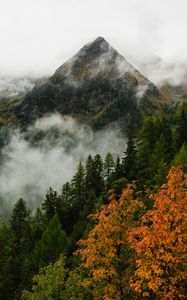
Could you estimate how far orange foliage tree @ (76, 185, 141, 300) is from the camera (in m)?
24.5

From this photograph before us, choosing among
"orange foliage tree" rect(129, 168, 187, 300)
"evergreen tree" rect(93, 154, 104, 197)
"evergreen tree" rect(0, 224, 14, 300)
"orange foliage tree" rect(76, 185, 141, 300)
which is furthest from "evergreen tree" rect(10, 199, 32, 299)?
"orange foliage tree" rect(129, 168, 187, 300)

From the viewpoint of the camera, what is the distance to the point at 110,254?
24.4 meters

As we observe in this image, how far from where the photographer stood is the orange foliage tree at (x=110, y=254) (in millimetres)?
24469

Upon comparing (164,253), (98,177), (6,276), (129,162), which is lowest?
(164,253)

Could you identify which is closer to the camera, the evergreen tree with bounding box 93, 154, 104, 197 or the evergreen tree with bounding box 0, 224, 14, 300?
the evergreen tree with bounding box 0, 224, 14, 300

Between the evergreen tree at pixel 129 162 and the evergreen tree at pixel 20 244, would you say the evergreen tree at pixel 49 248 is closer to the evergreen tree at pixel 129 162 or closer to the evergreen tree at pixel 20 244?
the evergreen tree at pixel 20 244

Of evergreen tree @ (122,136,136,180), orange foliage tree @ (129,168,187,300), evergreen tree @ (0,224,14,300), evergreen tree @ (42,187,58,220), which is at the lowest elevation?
orange foliage tree @ (129,168,187,300)

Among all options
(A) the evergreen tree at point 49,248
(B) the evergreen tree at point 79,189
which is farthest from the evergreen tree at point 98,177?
(A) the evergreen tree at point 49,248

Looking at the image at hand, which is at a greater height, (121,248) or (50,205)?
(50,205)

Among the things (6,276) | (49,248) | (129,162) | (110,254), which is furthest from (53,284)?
(129,162)

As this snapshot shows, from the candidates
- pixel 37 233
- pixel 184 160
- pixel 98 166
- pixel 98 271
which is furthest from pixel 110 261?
pixel 98 166

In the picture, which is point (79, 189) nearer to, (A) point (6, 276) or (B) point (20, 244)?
(B) point (20, 244)

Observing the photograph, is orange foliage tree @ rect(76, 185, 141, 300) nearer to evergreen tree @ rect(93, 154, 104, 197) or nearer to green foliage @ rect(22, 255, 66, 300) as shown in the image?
green foliage @ rect(22, 255, 66, 300)

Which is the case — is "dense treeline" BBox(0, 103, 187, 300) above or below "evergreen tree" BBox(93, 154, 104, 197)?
below
